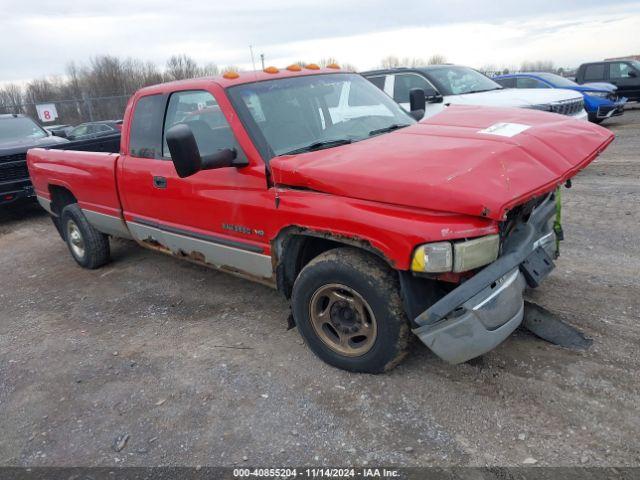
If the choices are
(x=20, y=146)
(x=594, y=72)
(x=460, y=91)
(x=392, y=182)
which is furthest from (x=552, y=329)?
(x=594, y=72)

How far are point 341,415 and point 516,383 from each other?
3.48 ft

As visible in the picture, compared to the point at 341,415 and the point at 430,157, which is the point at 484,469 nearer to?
the point at 341,415

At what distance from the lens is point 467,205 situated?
2541 millimetres

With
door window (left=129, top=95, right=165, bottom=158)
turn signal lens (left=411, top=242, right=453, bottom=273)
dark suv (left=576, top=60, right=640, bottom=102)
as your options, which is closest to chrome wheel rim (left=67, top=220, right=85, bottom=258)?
door window (left=129, top=95, right=165, bottom=158)

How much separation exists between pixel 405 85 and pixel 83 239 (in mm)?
6168

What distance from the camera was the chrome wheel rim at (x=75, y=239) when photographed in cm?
582

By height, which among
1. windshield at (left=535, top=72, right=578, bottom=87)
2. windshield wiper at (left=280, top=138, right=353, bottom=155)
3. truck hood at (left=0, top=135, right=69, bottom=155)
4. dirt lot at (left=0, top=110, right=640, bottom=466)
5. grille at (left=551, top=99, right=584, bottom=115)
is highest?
windshield wiper at (left=280, top=138, right=353, bottom=155)

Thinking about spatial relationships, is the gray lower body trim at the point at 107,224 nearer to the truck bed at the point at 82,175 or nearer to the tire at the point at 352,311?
the truck bed at the point at 82,175

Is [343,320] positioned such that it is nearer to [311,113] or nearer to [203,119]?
[311,113]

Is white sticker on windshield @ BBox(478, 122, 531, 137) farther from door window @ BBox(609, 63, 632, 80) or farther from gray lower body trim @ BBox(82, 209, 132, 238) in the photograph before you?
door window @ BBox(609, 63, 632, 80)

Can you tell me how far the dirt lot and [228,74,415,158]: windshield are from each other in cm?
149

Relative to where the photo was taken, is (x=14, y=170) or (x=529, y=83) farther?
(x=529, y=83)

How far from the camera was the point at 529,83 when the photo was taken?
12914mm

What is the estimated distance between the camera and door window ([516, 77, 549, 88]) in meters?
12.8
